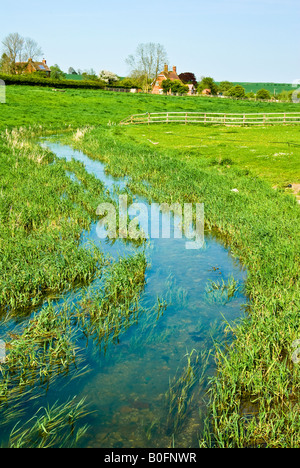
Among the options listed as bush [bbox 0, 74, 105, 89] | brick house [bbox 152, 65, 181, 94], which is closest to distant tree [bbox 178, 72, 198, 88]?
brick house [bbox 152, 65, 181, 94]

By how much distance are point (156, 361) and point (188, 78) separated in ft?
402

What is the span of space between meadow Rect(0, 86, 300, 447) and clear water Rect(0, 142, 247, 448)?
0.86 ft

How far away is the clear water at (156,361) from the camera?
167 inches

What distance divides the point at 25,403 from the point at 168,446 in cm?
173

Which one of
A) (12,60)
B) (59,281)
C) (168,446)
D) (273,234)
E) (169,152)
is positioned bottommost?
(168,446)

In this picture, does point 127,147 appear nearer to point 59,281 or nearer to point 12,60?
point 59,281

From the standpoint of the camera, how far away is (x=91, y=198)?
1241cm

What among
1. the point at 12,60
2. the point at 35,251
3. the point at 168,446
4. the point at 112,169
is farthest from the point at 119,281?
the point at 12,60

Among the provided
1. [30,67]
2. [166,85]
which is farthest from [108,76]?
[166,85]

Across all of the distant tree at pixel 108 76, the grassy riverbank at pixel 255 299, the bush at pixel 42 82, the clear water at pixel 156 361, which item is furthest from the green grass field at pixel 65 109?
the distant tree at pixel 108 76

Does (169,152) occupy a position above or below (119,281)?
above

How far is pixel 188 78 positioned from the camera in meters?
118

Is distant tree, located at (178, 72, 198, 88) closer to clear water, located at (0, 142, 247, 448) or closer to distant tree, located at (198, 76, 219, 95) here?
distant tree, located at (198, 76, 219, 95)

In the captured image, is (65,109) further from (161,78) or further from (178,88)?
(161,78)
